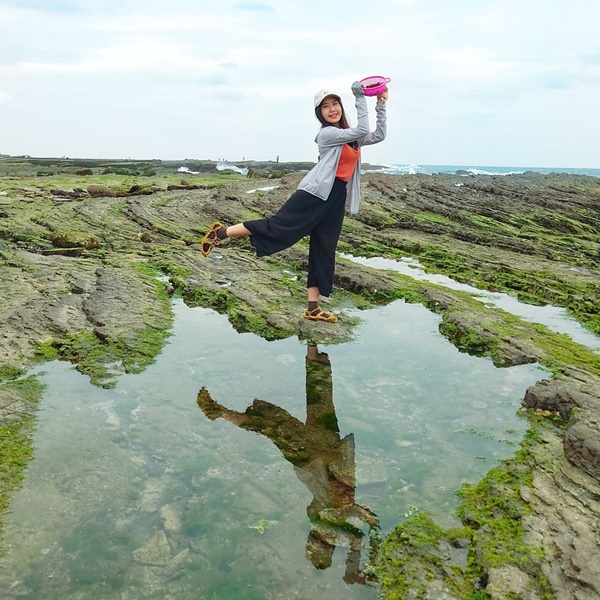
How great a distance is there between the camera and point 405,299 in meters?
9.63

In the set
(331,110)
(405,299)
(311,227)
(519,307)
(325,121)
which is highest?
(331,110)

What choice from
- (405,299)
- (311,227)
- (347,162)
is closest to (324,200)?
(311,227)

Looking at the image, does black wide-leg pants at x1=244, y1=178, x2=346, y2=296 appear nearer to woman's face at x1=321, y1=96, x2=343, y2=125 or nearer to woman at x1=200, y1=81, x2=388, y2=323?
woman at x1=200, y1=81, x2=388, y2=323

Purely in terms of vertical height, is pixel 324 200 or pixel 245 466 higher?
pixel 324 200

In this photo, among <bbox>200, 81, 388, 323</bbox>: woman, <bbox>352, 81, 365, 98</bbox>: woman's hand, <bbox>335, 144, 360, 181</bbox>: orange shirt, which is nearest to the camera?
<bbox>352, 81, 365, 98</bbox>: woman's hand

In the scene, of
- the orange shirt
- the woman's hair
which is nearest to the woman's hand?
the woman's hair

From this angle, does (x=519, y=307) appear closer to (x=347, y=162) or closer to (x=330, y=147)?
(x=347, y=162)

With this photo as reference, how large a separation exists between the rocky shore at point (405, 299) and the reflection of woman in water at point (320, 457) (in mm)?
306

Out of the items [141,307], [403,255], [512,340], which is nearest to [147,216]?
[403,255]

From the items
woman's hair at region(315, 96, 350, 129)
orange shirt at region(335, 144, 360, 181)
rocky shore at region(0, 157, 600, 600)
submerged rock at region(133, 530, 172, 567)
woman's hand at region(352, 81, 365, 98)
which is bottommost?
submerged rock at region(133, 530, 172, 567)

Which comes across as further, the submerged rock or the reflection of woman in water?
the reflection of woman in water

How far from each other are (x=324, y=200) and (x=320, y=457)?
4.14 meters

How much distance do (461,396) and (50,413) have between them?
13.2ft

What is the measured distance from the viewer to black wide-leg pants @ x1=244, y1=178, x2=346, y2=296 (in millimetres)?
7805
